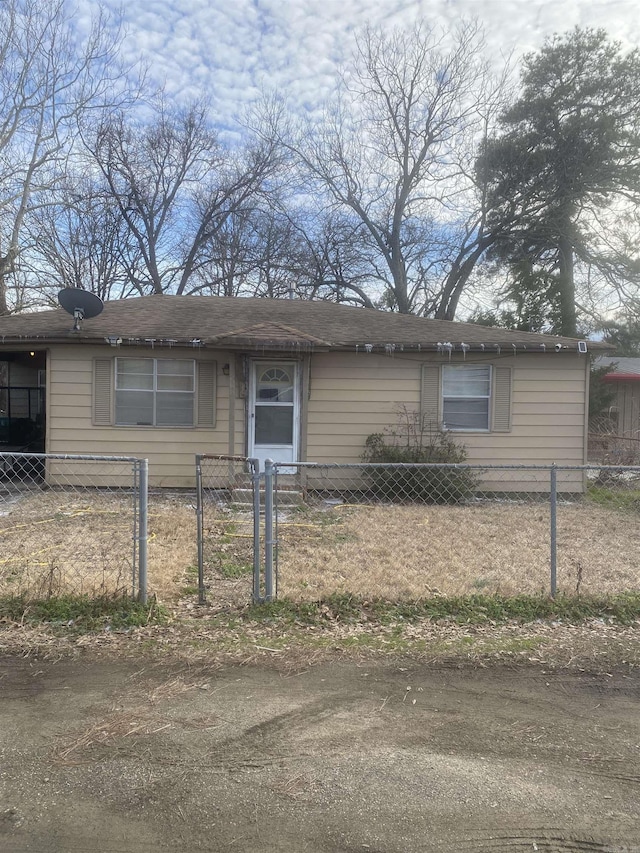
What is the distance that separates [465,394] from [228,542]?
18.0 feet

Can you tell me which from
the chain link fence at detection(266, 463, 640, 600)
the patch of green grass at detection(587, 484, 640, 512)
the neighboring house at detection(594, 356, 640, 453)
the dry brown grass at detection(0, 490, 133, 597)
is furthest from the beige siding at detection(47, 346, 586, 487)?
the neighboring house at detection(594, 356, 640, 453)

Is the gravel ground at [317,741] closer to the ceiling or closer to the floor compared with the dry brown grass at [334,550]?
closer to the floor

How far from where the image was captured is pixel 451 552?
599 cm

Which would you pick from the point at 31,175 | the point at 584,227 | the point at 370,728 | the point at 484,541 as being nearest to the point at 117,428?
the point at 484,541

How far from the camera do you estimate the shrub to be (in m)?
9.03

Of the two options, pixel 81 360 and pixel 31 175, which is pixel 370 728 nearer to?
pixel 81 360

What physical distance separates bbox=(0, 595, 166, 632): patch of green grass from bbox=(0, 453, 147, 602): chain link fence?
2.9 inches

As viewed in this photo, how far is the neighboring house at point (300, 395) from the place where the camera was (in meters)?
9.66

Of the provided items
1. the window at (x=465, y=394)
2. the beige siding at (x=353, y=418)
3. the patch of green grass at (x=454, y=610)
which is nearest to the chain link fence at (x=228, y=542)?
the patch of green grass at (x=454, y=610)

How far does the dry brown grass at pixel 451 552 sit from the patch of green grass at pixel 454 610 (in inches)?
6.7

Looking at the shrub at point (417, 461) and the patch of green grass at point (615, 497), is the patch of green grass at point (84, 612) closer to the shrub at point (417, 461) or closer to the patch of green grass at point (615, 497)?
the shrub at point (417, 461)

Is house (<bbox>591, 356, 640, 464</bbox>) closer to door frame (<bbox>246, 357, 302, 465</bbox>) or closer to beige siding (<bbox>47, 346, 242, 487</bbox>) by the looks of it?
door frame (<bbox>246, 357, 302, 465</bbox>)

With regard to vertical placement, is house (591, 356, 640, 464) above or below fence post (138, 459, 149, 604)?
above

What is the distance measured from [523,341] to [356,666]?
7.52 metres
